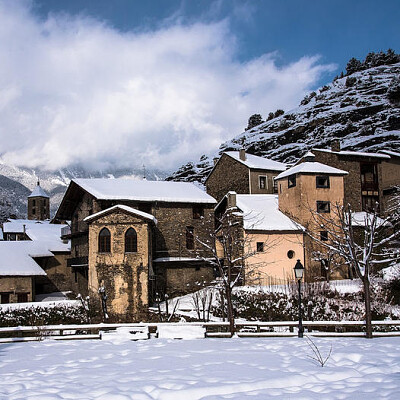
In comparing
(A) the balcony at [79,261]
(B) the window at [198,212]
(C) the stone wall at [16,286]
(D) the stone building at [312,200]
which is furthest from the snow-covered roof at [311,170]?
(C) the stone wall at [16,286]

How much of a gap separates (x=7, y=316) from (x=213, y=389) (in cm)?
2026

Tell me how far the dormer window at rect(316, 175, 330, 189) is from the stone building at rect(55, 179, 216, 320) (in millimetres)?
8123

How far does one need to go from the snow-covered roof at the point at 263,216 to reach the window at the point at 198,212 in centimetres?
295

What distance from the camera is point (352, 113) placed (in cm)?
7838

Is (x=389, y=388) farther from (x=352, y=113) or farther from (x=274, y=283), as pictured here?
(x=352, y=113)

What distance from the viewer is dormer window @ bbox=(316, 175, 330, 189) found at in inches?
1325

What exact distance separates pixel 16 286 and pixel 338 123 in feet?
204

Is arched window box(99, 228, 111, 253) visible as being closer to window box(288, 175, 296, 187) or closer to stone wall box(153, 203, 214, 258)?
stone wall box(153, 203, 214, 258)

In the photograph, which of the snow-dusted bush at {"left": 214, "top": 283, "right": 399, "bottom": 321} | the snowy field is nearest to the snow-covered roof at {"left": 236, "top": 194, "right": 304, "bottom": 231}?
the snow-dusted bush at {"left": 214, "top": 283, "right": 399, "bottom": 321}

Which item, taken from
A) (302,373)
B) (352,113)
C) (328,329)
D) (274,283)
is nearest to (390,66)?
(352,113)

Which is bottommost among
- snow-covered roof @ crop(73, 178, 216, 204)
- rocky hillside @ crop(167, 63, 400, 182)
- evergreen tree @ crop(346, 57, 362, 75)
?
snow-covered roof @ crop(73, 178, 216, 204)

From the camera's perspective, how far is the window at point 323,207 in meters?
33.2

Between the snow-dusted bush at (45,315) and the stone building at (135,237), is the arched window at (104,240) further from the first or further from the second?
the snow-dusted bush at (45,315)

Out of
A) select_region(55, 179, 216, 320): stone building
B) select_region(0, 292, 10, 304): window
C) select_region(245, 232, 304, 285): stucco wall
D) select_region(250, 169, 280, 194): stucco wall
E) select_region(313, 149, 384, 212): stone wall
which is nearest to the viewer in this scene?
select_region(55, 179, 216, 320): stone building
